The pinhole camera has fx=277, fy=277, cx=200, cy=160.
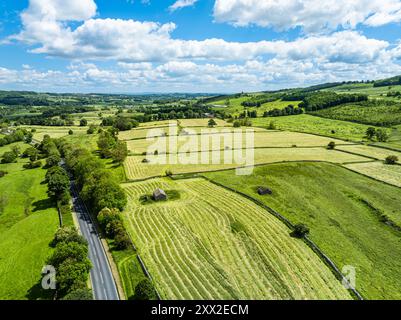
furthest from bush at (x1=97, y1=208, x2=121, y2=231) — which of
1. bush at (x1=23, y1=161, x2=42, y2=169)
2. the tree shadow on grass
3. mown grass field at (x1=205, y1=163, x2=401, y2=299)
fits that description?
bush at (x1=23, y1=161, x2=42, y2=169)

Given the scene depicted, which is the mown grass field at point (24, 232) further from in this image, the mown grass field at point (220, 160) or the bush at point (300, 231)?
the bush at point (300, 231)

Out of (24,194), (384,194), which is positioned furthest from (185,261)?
(24,194)

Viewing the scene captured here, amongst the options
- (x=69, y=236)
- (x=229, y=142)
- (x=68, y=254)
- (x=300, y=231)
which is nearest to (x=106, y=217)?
(x=69, y=236)

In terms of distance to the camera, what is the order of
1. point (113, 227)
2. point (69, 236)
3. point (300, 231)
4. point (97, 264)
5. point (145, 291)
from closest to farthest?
point (145, 291) → point (97, 264) → point (69, 236) → point (300, 231) → point (113, 227)

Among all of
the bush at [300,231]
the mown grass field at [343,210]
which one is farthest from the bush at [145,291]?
the mown grass field at [343,210]

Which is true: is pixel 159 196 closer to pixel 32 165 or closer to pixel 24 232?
pixel 24 232
